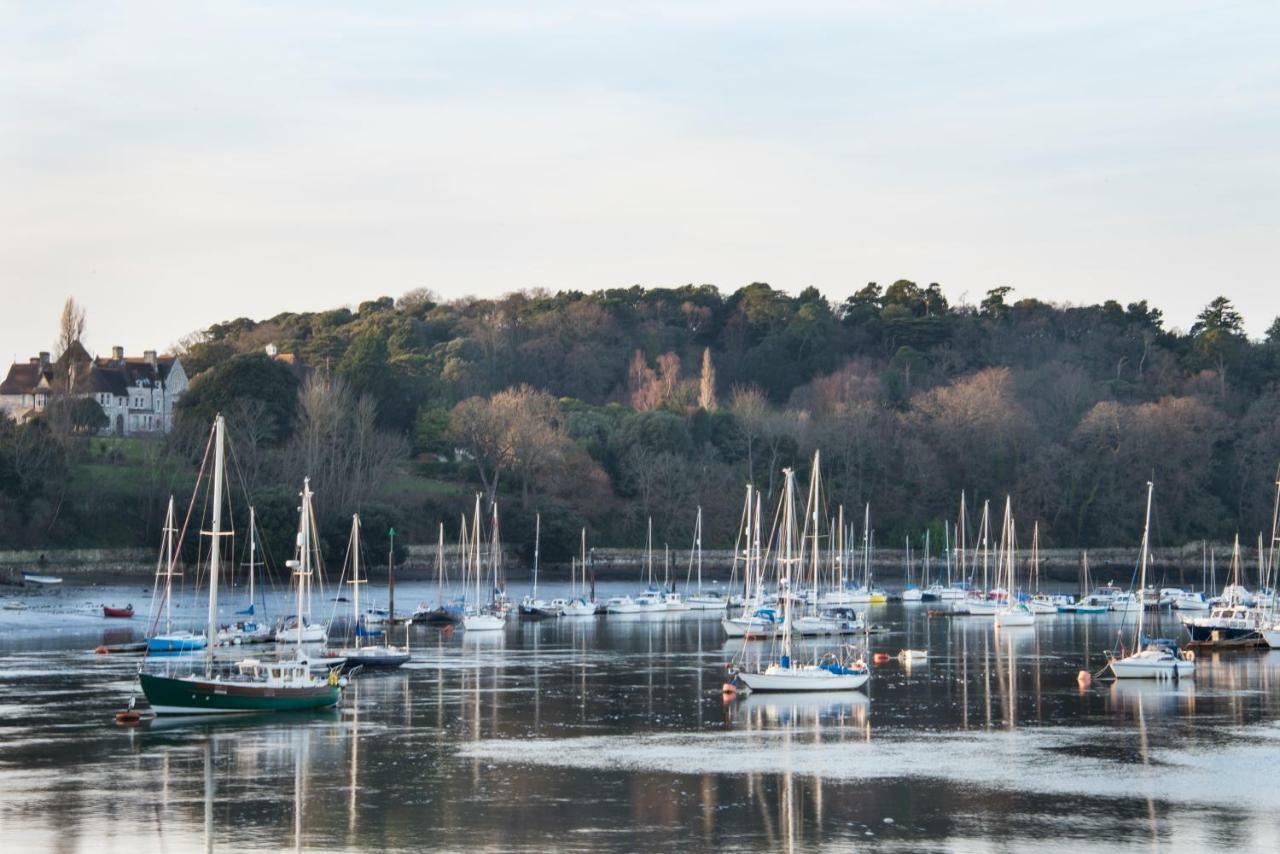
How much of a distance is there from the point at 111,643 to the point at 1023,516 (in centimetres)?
8452

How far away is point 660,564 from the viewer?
121312mm

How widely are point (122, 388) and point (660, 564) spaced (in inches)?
1849

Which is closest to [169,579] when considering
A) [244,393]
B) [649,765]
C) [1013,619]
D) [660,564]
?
[649,765]

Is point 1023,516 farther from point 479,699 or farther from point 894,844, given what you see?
point 894,844

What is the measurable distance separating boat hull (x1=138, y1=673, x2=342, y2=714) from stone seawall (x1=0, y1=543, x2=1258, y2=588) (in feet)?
172

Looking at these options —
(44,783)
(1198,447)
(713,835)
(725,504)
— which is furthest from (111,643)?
(1198,447)

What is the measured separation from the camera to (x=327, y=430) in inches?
4402

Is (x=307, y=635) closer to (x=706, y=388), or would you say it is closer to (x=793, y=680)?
(x=793, y=680)

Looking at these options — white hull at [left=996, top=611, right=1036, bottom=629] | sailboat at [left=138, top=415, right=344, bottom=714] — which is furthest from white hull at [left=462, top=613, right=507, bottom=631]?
sailboat at [left=138, top=415, right=344, bottom=714]

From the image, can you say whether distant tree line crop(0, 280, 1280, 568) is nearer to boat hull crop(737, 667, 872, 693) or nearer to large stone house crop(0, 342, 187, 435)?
large stone house crop(0, 342, 187, 435)

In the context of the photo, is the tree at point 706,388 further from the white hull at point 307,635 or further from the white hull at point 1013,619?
the white hull at point 307,635

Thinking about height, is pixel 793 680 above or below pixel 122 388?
below

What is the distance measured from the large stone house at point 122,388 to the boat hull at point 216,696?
79845mm

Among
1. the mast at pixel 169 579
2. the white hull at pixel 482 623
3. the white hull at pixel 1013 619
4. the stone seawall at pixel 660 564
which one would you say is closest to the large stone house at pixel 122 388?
the stone seawall at pixel 660 564
